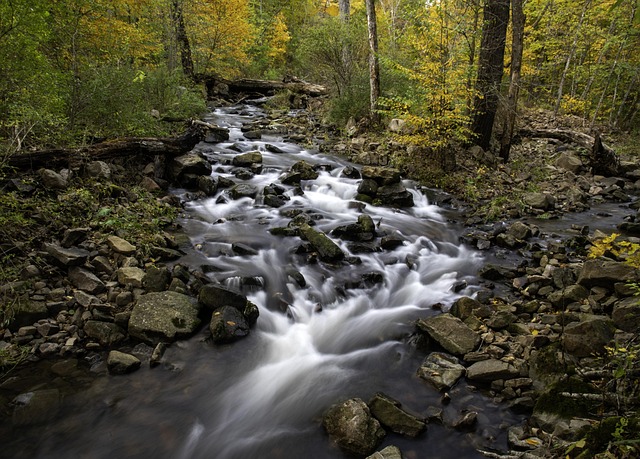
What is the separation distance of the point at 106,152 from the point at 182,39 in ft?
40.5

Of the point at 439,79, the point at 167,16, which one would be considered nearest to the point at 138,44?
the point at 167,16

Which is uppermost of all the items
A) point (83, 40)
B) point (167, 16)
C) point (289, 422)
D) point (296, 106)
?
point (167, 16)

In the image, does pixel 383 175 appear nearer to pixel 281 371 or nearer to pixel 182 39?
pixel 281 371

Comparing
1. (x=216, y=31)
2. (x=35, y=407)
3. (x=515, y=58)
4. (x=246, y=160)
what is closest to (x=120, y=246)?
(x=35, y=407)

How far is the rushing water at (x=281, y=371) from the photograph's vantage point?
3736mm

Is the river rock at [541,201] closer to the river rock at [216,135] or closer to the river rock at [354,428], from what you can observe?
Result: the river rock at [354,428]

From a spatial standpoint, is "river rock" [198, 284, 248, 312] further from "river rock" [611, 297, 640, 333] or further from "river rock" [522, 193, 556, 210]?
"river rock" [522, 193, 556, 210]

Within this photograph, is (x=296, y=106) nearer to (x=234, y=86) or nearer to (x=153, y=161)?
(x=234, y=86)

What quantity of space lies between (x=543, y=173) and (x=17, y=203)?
1140cm

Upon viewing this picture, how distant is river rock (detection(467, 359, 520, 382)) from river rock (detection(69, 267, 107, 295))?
15.3ft

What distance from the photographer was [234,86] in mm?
21641

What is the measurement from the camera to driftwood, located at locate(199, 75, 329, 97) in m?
20.0

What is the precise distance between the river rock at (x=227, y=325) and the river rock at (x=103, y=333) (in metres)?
1.10

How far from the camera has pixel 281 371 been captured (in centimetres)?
493
